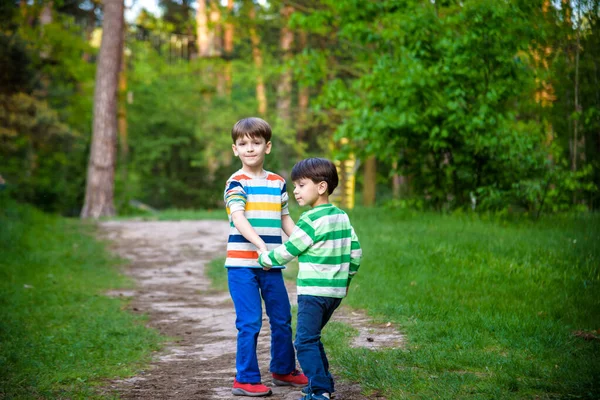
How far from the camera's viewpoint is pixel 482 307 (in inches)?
260

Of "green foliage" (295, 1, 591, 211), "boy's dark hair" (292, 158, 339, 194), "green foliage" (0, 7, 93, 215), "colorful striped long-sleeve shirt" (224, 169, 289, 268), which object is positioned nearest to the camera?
"boy's dark hair" (292, 158, 339, 194)

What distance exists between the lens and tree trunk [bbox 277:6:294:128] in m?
28.2

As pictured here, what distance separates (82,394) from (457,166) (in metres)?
9.56

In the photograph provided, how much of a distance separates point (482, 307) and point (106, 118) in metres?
16.1

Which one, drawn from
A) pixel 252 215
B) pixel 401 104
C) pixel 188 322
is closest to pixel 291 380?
pixel 252 215

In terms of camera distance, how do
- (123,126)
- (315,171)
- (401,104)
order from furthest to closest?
(123,126) < (401,104) < (315,171)

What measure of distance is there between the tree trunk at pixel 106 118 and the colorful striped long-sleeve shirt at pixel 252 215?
55.1 feet

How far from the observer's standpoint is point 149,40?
41.1 metres

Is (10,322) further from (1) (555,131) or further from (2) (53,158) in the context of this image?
(2) (53,158)

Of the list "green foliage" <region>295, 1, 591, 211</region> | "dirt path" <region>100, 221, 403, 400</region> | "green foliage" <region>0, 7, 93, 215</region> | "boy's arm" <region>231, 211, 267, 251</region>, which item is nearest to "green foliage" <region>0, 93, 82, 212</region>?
"green foliage" <region>0, 7, 93, 215</region>

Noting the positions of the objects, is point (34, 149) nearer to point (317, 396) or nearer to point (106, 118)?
point (106, 118)

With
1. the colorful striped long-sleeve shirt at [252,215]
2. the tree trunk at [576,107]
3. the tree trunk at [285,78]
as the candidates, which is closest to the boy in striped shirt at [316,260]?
the colorful striped long-sleeve shirt at [252,215]

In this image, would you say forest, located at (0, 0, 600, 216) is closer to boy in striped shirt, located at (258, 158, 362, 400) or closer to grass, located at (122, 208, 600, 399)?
grass, located at (122, 208, 600, 399)

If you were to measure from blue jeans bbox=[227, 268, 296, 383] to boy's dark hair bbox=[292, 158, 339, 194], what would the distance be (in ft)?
2.58
